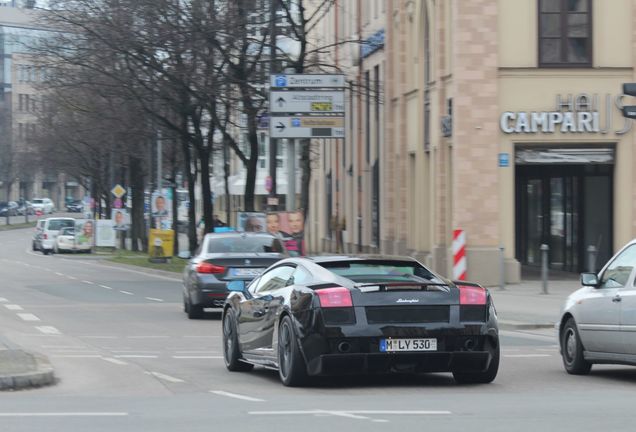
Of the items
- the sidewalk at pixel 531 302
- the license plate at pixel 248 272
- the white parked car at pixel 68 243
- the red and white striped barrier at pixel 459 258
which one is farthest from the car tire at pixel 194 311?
the white parked car at pixel 68 243

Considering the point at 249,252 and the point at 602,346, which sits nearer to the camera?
the point at 602,346

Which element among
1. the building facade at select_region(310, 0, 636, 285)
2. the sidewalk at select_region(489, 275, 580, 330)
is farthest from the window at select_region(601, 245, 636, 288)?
the building facade at select_region(310, 0, 636, 285)

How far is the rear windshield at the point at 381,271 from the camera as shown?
12977 millimetres

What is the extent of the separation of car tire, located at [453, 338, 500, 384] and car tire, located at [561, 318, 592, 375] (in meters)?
1.42

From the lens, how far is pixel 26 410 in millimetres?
10898

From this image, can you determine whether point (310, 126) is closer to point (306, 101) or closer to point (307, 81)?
point (306, 101)

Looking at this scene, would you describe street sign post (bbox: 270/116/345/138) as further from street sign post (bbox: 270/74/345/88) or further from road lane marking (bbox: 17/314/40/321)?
road lane marking (bbox: 17/314/40/321)

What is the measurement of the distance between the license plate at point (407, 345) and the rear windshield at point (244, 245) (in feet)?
37.5

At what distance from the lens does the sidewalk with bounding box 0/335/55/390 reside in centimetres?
1263

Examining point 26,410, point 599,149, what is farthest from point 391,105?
point 26,410

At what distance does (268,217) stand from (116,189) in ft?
99.7

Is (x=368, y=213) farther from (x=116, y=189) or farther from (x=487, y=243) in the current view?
(x=116, y=189)

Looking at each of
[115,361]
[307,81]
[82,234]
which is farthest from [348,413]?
[82,234]

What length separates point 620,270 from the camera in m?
13.8
